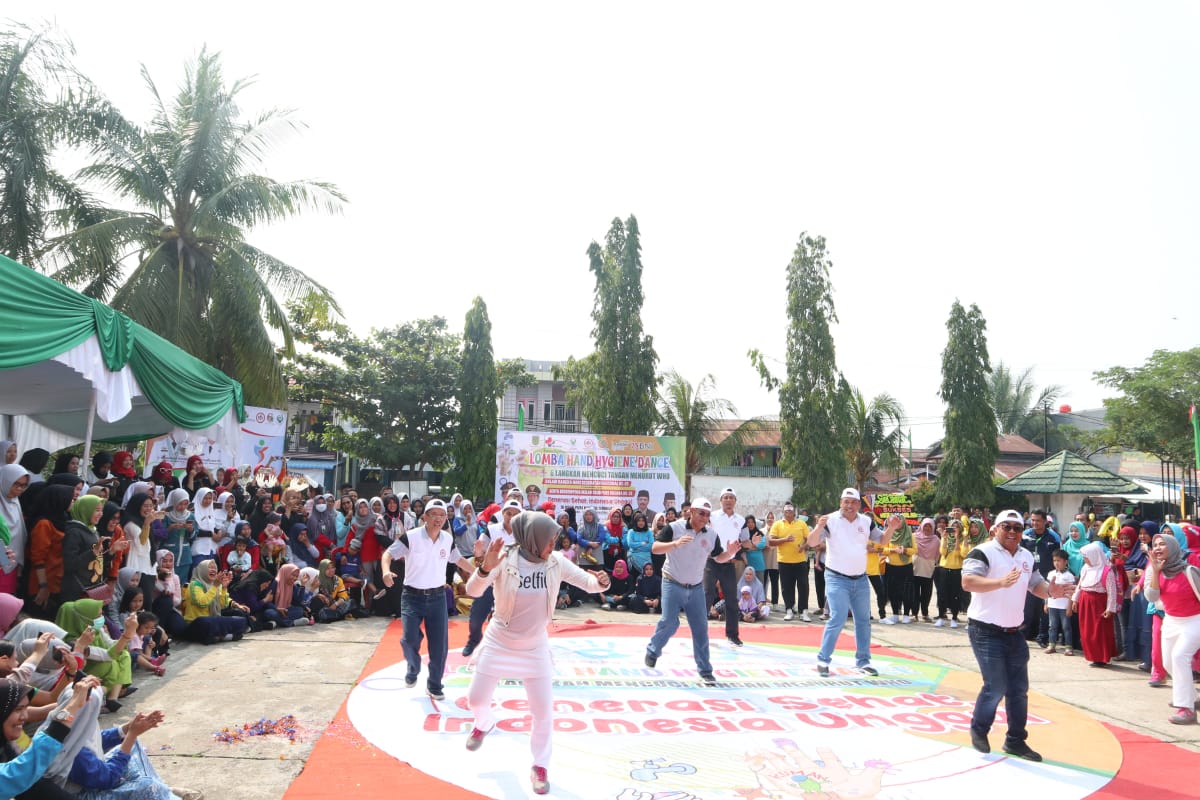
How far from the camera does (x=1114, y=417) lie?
97.3 feet

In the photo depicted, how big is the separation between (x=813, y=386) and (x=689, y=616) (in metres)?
19.8

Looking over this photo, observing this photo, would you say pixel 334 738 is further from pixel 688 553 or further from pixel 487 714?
pixel 688 553

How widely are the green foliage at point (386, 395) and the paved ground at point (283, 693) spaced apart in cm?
1578

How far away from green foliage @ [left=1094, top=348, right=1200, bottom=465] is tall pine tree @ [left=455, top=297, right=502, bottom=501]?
22.1 meters

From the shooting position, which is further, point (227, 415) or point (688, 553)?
point (227, 415)

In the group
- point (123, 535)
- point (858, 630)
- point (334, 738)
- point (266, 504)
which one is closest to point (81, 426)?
point (266, 504)

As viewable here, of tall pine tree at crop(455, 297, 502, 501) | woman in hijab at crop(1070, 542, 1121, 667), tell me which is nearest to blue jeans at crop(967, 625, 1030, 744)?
woman in hijab at crop(1070, 542, 1121, 667)

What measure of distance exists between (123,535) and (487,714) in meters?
4.87

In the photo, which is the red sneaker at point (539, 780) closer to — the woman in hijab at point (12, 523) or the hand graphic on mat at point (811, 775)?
the hand graphic on mat at point (811, 775)

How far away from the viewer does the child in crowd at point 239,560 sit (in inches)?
411

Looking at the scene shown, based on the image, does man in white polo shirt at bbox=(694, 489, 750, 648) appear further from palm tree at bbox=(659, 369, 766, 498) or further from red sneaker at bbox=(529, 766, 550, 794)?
palm tree at bbox=(659, 369, 766, 498)

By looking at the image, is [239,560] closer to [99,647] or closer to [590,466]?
[99,647]

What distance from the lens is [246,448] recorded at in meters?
15.5

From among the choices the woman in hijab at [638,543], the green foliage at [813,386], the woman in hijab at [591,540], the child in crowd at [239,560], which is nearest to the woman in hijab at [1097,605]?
the woman in hijab at [638,543]
